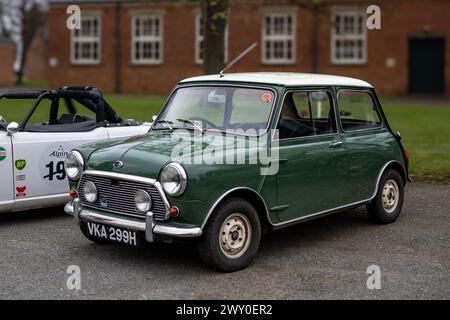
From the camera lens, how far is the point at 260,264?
19.5 ft

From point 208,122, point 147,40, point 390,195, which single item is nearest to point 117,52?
point 147,40

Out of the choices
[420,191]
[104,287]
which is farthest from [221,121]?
[420,191]

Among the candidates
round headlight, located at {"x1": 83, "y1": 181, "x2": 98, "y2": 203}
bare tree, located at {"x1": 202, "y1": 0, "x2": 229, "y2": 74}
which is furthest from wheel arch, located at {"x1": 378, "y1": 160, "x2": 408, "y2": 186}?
bare tree, located at {"x1": 202, "y1": 0, "x2": 229, "y2": 74}

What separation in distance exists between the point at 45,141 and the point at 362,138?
12.0ft

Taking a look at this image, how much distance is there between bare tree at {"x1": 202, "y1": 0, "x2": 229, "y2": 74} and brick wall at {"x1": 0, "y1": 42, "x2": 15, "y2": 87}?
3728 centimetres

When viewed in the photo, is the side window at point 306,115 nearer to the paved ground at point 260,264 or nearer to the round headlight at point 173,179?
the paved ground at point 260,264

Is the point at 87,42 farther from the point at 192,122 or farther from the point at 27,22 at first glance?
the point at 192,122

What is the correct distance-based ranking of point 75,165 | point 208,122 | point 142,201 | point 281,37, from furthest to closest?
point 281,37 < point 208,122 < point 75,165 < point 142,201

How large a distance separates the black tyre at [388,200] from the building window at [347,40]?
23703 millimetres

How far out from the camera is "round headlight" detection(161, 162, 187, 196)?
5.31m

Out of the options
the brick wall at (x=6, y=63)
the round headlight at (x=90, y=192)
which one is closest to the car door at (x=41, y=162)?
the round headlight at (x=90, y=192)

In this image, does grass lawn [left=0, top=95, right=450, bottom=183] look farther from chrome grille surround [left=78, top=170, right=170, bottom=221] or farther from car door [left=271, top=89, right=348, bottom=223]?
car door [left=271, top=89, right=348, bottom=223]

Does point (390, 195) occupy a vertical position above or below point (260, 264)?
above
